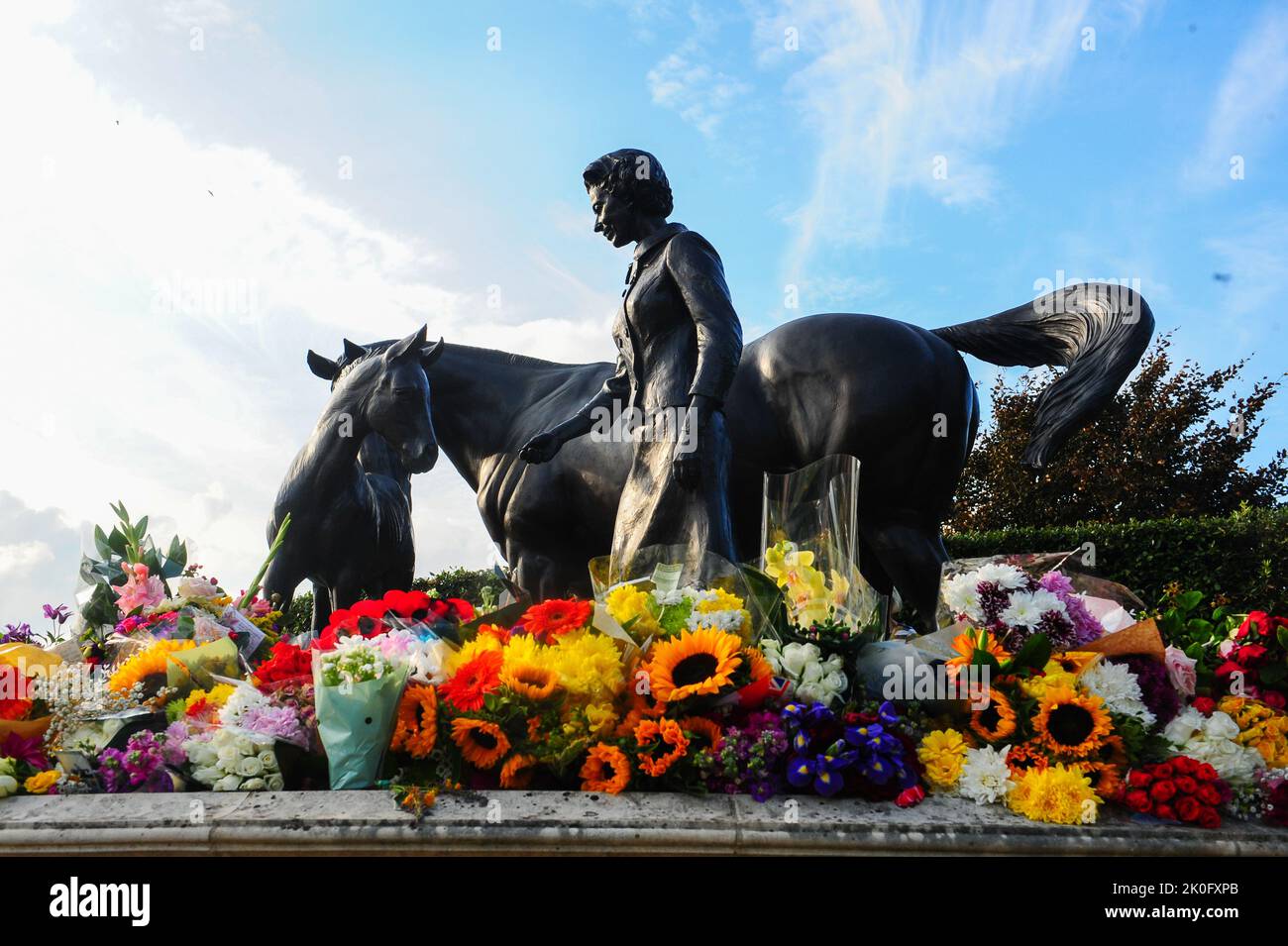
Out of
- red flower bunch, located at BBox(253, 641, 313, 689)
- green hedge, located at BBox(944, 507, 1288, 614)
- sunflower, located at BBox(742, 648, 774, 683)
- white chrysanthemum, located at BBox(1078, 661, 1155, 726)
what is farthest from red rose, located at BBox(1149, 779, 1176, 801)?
green hedge, located at BBox(944, 507, 1288, 614)

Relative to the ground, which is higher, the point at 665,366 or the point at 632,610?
the point at 665,366

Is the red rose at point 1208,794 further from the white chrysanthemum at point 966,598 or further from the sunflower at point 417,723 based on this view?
the sunflower at point 417,723

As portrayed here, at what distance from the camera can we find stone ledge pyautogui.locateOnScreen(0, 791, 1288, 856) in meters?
2.11

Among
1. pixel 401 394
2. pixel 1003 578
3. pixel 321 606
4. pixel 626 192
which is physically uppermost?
pixel 626 192

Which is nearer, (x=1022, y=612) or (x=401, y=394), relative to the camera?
(x=1022, y=612)

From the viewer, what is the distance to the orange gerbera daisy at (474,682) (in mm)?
2584

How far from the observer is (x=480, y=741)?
2.52m

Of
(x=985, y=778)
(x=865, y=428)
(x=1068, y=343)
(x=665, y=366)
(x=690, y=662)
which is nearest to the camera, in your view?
(x=985, y=778)

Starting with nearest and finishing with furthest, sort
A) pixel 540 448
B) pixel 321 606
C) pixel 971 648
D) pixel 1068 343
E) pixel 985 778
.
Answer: pixel 985 778 → pixel 971 648 → pixel 540 448 → pixel 1068 343 → pixel 321 606

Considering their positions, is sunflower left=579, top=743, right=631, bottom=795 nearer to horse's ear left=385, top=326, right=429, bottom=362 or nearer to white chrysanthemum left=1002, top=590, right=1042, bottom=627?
white chrysanthemum left=1002, top=590, right=1042, bottom=627

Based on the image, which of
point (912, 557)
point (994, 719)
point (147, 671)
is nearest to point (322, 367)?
point (147, 671)

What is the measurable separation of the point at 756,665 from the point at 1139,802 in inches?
41.0

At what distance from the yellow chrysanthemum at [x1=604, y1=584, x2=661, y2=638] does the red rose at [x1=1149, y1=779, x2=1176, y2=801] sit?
54.9 inches

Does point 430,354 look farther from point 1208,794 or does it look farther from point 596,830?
point 1208,794
